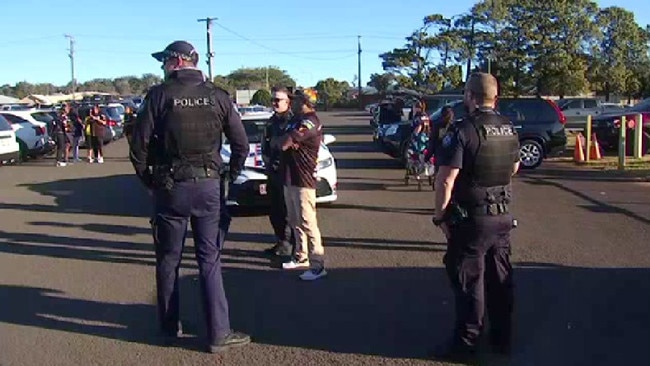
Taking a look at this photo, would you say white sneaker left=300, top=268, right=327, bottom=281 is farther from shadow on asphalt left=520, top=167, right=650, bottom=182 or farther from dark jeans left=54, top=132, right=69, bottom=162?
dark jeans left=54, top=132, right=69, bottom=162

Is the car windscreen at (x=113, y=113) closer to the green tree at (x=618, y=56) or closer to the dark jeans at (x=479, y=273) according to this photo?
the dark jeans at (x=479, y=273)

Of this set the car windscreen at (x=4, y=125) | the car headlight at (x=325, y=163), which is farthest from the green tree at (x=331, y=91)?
the car headlight at (x=325, y=163)

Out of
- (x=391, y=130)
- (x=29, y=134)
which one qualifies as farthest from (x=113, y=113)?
(x=391, y=130)

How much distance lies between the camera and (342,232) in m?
8.73

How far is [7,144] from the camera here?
17.9 m

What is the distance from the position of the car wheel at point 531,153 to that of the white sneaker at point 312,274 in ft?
33.3

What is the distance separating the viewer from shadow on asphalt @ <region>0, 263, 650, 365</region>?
4746 millimetres

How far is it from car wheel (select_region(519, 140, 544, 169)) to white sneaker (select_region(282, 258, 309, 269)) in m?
9.86

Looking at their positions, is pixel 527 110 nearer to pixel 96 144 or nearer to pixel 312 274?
pixel 312 274

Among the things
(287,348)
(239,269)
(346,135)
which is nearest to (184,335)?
(287,348)

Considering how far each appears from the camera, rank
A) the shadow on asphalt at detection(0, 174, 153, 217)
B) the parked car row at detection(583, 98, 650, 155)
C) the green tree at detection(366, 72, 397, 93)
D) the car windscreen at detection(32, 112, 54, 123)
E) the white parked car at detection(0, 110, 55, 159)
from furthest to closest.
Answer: the green tree at detection(366, 72, 397, 93)
the car windscreen at detection(32, 112, 54, 123)
the white parked car at detection(0, 110, 55, 159)
the parked car row at detection(583, 98, 650, 155)
the shadow on asphalt at detection(0, 174, 153, 217)

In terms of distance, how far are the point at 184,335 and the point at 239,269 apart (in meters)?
1.91

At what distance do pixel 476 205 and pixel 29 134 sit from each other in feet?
61.7

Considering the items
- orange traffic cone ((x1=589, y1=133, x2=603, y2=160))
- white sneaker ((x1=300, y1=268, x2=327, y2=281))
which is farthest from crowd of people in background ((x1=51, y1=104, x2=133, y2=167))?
white sneaker ((x1=300, y1=268, x2=327, y2=281))
